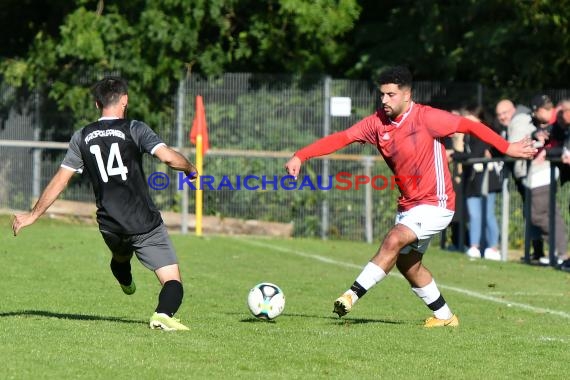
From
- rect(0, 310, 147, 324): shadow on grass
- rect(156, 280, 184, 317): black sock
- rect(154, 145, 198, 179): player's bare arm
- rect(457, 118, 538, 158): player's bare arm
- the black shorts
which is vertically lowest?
rect(0, 310, 147, 324): shadow on grass

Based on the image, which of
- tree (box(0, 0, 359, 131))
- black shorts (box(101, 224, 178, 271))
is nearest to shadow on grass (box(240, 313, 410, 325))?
black shorts (box(101, 224, 178, 271))

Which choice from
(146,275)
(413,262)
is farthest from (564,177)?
(413,262)

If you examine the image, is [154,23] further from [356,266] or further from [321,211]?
[356,266]

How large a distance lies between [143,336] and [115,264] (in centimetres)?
128

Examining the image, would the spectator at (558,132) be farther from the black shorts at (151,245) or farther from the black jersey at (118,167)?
the black jersey at (118,167)

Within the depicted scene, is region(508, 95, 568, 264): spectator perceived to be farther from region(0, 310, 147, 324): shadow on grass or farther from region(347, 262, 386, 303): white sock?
region(0, 310, 147, 324): shadow on grass

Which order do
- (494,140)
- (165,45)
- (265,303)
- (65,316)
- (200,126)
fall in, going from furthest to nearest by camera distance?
1. (165,45)
2. (200,126)
3. (65,316)
4. (265,303)
5. (494,140)

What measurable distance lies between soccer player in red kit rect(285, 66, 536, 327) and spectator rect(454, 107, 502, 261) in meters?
9.09

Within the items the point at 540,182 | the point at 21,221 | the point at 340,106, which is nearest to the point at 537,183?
the point at 540,182

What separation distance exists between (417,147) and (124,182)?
7.41ft

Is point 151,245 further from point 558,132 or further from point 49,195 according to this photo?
point 558,132

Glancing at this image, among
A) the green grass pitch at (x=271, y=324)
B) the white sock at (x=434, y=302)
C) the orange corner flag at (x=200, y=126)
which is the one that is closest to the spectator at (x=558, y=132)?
the green grass pitch at (x=271, y=324)

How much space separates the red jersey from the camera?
33.1 feet
